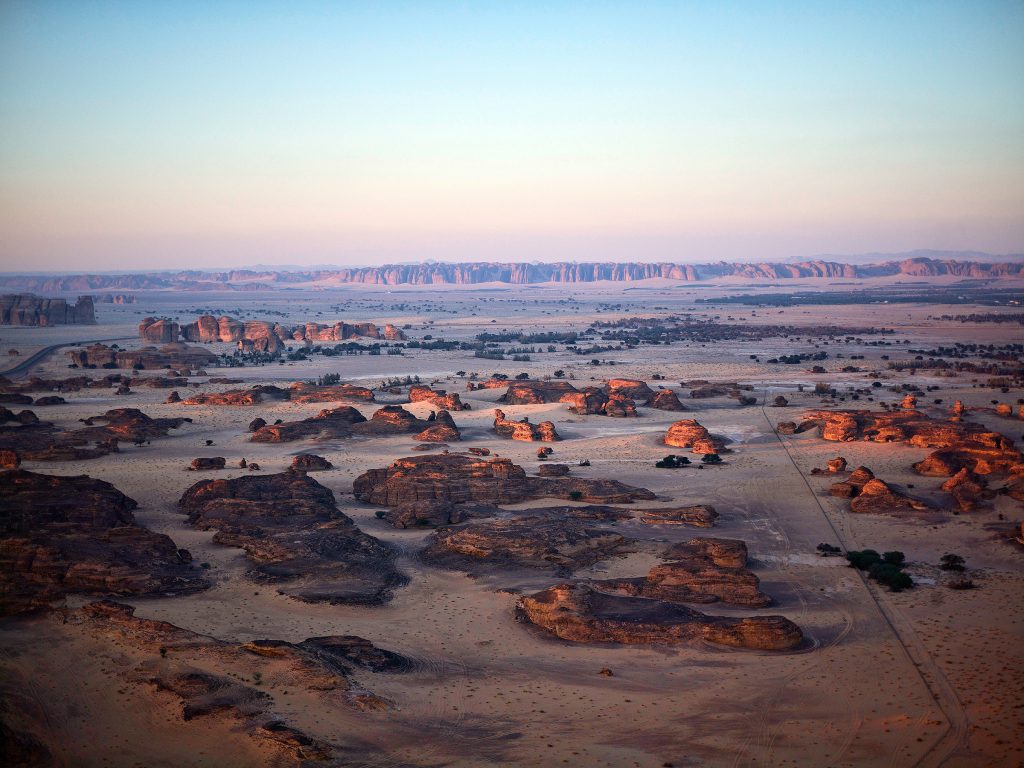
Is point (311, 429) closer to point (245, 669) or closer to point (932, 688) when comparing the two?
point (245, 669)

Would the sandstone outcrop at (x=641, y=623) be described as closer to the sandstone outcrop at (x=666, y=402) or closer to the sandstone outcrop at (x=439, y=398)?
the sandstone outcrop at (x=439, y=398)

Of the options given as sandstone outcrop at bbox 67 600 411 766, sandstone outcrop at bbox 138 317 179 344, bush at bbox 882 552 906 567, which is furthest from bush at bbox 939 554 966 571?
sandstone outcrop at bbox 138 317 179 344

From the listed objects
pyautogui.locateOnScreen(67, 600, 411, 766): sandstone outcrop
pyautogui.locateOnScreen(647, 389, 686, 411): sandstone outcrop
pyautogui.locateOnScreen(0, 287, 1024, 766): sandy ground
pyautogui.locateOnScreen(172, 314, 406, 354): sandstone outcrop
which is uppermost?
pyautogui.locateOnScreen(172, 314, 406, 354): sandstone outcrop

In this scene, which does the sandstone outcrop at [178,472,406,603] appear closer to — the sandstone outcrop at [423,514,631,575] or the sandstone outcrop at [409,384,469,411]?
the sandstone outcrop at [423,514,631,575]

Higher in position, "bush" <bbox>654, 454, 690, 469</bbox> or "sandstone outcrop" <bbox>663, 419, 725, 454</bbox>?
"sandstone outcrop" <bbox>663, 419, 725, 454</bbox>

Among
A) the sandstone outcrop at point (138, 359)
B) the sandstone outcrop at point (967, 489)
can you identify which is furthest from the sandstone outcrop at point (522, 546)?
the sandstone outcrop at point (138, 359)

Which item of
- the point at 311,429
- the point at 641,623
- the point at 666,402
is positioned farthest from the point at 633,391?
the point at 641,623

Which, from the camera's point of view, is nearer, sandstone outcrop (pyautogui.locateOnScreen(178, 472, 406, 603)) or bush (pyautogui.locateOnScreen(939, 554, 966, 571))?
sandstone outcrop (pyautogui.locateOnScreen(178, 472, 406, 603))
